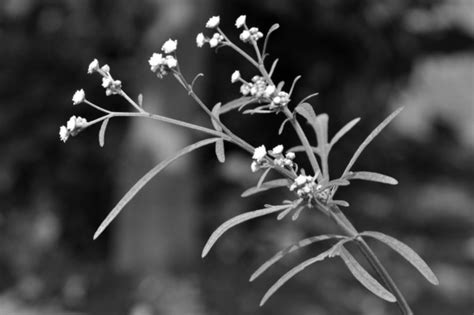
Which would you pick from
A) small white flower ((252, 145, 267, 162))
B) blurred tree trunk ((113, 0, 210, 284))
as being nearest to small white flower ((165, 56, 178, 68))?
small white flower ((252, 145, 267, 162))

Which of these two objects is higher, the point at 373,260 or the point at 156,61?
the point at 156,61

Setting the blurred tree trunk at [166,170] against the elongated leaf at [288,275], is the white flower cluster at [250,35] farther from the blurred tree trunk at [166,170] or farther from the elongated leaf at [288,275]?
the blurred tree trunk at [166,170]

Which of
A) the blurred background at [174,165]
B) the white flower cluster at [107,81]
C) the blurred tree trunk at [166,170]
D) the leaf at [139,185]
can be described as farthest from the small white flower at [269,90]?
the blurred tree trunk at [166,170]

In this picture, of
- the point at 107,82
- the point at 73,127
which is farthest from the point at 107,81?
the point at 73,127

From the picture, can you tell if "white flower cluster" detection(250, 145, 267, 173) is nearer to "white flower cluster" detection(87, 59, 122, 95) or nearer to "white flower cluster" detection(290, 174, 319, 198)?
"white flower cluster" detection(290, 174, 319, 198)

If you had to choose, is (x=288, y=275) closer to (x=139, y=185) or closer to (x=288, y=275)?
(x=288, y=275)
